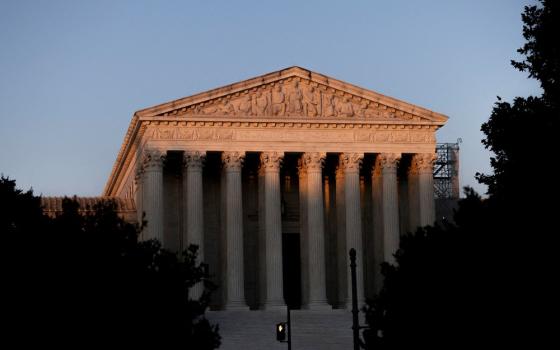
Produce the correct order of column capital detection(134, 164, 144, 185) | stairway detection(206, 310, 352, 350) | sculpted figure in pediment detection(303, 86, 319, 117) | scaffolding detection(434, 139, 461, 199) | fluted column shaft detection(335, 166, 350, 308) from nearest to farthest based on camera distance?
stairway detection(206, 310, 352, 350), sculpted figure in pediment detection(303, 86, 319, 117), column capital detection(134, 164, 144, 185), fluted column shaft detection(335, 166, 350, 308), scaffolding detection(434, 139, 461, 199)

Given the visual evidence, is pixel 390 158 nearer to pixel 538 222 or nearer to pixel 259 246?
pixel 259 246

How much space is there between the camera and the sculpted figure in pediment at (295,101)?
71.8 meters

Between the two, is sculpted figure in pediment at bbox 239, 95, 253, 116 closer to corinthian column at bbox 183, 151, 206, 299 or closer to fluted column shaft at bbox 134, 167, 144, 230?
corinthian column at bbox 183, 151, 206, 299

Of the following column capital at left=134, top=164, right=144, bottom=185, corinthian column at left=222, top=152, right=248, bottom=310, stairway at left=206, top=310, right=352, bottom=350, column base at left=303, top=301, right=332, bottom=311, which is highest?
column capital at left=134, top=164, right=144, bottom=185

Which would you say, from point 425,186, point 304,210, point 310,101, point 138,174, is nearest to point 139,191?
point 138,174

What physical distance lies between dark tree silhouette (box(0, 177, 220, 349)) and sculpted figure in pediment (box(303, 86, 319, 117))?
34.8 meters

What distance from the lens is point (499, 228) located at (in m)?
35.0

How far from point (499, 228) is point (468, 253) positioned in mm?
1183

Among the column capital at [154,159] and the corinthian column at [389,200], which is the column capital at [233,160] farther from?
the corinthian column at [389,200]

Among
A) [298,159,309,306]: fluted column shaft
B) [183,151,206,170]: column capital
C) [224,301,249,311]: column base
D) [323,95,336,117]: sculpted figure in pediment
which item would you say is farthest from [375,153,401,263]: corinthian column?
[183,151,206,170]: column capital

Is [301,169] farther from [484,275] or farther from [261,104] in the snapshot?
[484,275]

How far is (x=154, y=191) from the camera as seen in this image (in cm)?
6981

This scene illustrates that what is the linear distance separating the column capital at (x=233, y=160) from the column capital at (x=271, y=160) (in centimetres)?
133

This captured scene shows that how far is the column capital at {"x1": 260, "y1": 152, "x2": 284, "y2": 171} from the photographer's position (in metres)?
71.3
